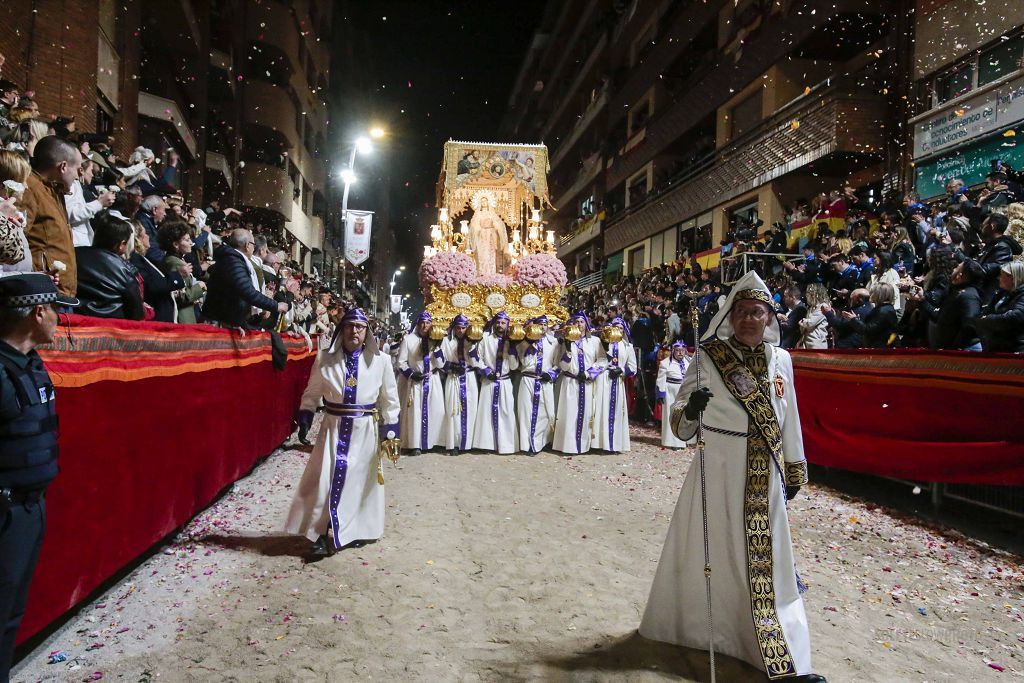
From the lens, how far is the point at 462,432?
10164mm

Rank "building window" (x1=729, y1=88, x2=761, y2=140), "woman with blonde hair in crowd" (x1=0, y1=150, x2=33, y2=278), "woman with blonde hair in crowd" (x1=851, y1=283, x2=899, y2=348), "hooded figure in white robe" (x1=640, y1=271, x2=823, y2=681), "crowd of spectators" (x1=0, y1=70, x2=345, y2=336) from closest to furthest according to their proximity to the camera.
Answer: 1. "woman with blonde hair in crowd" (x1=0, y1=150, x2=33, y2=278)
2. "hooded figure in white robe" (x1=640, y1=271, x2=823, y2=681)
3. "crowd of spectators" (x1=0, y1=70, x2=345, y2=336)
4. "woman with blonde hair in crowd" (x1=851, y1=283, x2=899, y2=348)
5. "building window" (x1=729, y1=88, x2=761, y2=140)

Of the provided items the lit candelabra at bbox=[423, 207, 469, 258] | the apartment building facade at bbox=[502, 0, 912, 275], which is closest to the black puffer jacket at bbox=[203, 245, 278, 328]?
the lit candelabra at bbox=[423, 207, 469, 258]

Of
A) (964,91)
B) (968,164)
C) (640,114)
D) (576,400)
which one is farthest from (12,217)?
(640,114)

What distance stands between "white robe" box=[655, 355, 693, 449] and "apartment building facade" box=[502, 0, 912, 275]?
23.4ft

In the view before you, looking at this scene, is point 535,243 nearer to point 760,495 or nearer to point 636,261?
point 760,495

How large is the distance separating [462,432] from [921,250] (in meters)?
7.37

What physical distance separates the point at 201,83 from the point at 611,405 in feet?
57.3

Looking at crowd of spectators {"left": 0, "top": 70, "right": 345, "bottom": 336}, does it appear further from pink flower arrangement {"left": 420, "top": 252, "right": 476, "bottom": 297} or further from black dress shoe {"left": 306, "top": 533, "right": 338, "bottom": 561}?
pink flower arrangement {"left": 420, "top": 252, "right": 476, "bottom": 297}

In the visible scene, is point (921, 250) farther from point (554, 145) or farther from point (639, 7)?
point (554, 145)

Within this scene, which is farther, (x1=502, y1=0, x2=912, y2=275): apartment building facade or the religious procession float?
(x1=502, y1=0, x2=912, y2=275): apartment building facade

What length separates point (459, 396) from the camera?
404 inches

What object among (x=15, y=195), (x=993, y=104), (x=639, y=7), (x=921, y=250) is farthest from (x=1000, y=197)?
(x=639, y=7)

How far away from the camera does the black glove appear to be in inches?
133

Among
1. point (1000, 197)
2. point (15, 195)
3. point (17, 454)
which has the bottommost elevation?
point (17, 454)
